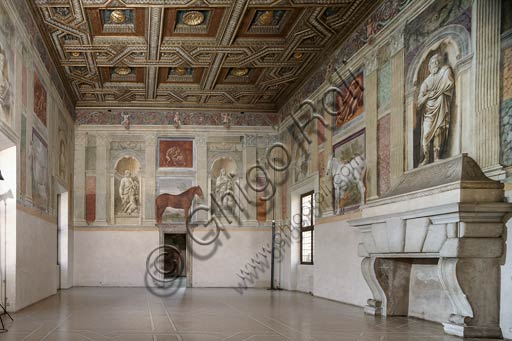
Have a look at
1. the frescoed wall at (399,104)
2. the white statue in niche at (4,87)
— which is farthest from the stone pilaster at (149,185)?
the white statue in niche at (4,87)

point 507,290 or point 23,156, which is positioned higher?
point 23,156

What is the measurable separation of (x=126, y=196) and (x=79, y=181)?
5.74 ft

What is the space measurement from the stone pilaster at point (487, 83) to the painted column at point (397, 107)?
246cm

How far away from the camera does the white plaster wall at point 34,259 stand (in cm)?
1182

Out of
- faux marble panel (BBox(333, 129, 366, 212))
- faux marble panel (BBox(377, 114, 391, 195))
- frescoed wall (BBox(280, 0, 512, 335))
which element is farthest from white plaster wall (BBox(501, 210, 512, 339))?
faux marble panel (BBox(333, 129, 366, 212))

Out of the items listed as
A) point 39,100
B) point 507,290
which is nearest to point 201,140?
point 39,100

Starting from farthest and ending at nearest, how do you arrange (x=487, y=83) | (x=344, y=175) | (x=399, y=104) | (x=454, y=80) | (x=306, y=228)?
(x=306, y=228), (x=344, y=175), (x=399, y=104), (x=454, y=80), (x=487, y=83)

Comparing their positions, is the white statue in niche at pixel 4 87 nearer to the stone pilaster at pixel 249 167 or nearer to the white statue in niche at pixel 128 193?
the white statue in niche at pixel 128 193

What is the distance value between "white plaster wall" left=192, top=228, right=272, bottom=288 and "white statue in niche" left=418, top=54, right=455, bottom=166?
37.9 feet

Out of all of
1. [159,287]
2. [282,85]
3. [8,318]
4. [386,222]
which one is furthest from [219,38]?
[159,287]

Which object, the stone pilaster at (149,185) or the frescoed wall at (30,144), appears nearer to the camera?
the frescoed wall at (30,144)

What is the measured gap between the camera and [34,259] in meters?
13.4

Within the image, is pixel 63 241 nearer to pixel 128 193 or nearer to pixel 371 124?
pixel 128 193

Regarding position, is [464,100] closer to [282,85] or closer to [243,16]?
[243,16]
